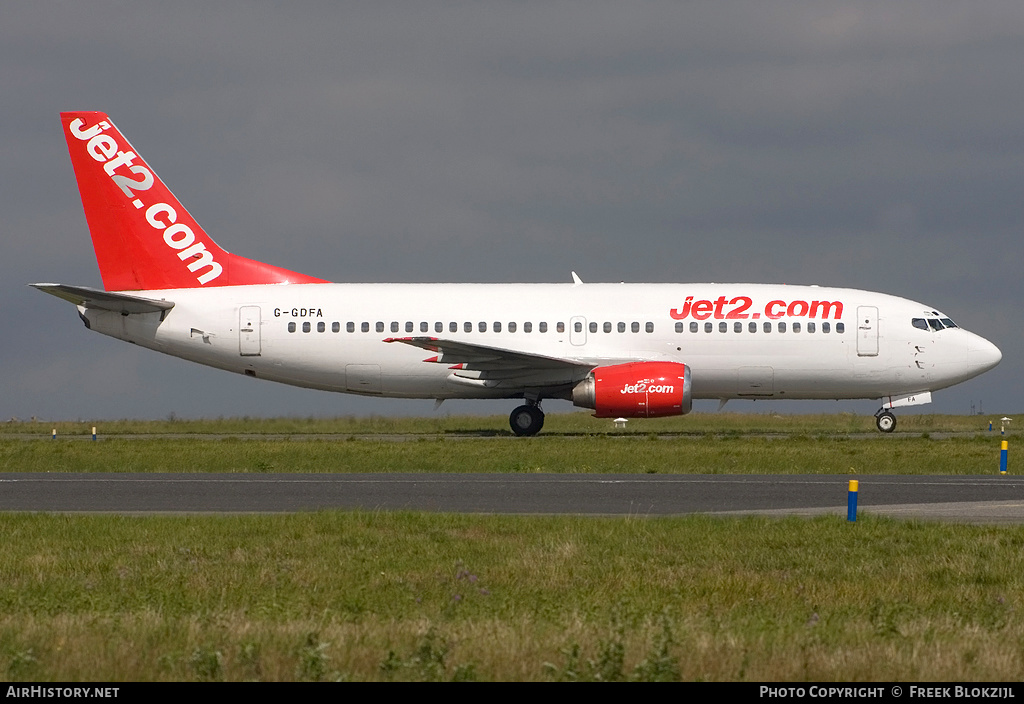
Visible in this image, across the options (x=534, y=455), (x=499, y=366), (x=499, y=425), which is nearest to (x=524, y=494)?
(x=534, y=455)

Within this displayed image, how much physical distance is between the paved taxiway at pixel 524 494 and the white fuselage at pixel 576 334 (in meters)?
12.4

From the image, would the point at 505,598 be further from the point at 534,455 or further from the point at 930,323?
the point at 930,323

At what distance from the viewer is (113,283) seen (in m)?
38.0

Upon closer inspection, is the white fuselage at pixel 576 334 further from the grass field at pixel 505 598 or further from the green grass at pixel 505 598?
the green grass at pixel 505 598

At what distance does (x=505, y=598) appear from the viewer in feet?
37.5

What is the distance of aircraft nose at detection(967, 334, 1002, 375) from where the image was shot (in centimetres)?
3681

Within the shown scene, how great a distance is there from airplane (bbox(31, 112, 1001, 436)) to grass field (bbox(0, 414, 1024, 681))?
775 inches

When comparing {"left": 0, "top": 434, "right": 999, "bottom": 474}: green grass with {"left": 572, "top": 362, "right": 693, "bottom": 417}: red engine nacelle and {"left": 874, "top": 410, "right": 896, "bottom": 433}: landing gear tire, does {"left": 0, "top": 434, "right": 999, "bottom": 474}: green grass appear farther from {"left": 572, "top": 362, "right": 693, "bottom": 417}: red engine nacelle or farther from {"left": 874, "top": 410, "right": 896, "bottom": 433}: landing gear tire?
{"left": 874, "top": 410, "right": 896, "bottom": 433}: landing gear tire

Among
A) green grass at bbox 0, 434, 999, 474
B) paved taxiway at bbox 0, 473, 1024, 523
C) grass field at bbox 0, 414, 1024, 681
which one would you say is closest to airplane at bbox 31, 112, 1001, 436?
green grass at bbox 0, 434, 999, 474

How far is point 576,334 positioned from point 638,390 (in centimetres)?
310

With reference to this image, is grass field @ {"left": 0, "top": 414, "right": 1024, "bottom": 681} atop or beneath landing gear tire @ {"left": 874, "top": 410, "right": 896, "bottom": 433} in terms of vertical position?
beneath

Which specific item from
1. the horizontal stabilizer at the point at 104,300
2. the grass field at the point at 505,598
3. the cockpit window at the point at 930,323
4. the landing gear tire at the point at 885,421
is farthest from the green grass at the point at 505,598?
the landing gear tire at the point at 885,421
